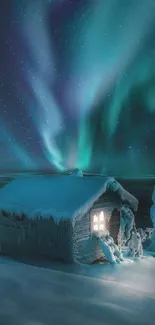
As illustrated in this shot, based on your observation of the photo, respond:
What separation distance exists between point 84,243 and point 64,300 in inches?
391

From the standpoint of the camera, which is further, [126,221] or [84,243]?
[126,221]

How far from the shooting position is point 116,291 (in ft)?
25.4

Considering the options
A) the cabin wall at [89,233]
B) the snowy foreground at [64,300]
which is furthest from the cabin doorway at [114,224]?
the snowy foreground at [64,300]

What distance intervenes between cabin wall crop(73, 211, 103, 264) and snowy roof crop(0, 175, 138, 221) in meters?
0.95

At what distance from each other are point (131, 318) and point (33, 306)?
1.93 metres

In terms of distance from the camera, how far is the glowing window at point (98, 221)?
17438 mm

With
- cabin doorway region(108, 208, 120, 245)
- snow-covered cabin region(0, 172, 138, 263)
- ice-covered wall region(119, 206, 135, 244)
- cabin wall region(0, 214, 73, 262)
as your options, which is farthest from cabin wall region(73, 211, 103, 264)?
ice-covered wall region(119, 206, 135, 244)

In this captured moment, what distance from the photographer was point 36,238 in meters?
17.1

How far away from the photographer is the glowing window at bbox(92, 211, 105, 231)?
17.4 m

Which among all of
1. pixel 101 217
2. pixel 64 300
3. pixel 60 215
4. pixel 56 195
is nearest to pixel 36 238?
pixel 60 215

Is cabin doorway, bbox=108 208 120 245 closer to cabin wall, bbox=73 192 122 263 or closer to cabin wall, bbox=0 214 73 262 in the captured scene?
cabin wall, bbox=73 192 122 263

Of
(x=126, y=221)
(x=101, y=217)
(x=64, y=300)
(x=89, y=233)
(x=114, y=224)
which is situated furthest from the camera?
(x=126, y=221)

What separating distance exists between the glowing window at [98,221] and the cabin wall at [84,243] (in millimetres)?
457

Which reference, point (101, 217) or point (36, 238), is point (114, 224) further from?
Result: point (36, 238)
